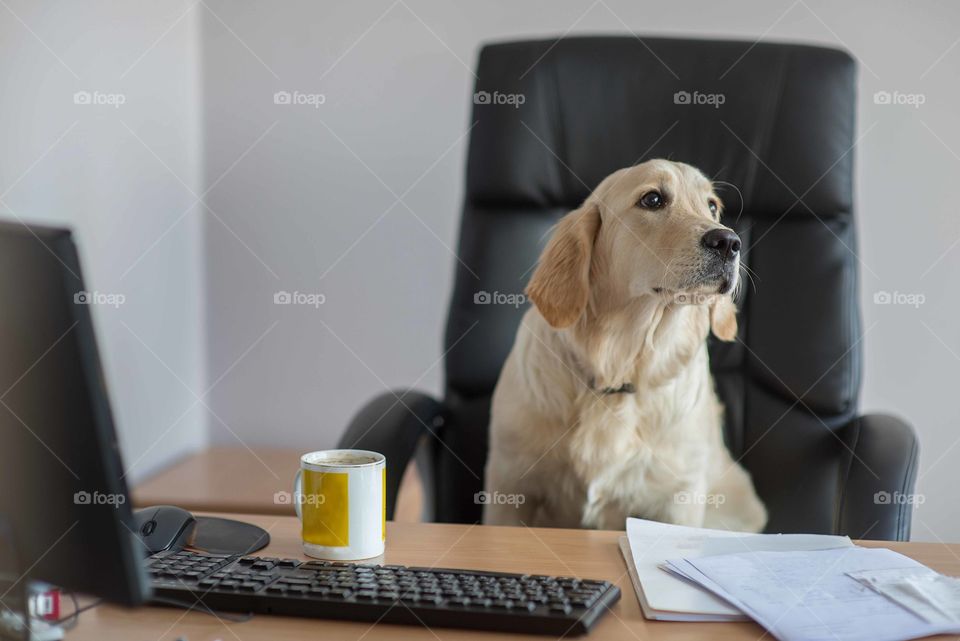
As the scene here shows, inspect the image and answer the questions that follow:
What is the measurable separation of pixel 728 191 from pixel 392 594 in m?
1.10

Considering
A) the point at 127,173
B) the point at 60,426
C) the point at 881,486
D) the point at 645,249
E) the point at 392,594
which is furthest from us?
the point at 127,173

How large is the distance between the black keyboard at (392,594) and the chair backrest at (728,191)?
74cm

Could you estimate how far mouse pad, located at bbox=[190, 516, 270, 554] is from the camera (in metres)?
0.96

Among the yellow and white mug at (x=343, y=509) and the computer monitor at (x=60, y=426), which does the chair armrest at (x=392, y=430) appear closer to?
the yellow and white mug at (x=343, y=509)

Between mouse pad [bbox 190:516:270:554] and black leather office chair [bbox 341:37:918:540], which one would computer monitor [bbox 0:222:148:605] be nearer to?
mouse pad [bbox 190:516:270:554]

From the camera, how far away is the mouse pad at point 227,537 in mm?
955

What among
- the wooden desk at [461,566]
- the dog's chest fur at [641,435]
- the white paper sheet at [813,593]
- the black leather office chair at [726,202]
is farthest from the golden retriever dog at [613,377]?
the white paper sheet at [813,593]

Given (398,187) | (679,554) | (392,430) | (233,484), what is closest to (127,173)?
(398,187)

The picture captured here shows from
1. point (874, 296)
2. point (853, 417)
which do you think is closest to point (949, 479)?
point (874, 296)

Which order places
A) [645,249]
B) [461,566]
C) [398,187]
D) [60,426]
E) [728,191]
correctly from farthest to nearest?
1. [398,187]
2. [728,191]
3. [645,249]
4. [461,566]
5. [60,426]

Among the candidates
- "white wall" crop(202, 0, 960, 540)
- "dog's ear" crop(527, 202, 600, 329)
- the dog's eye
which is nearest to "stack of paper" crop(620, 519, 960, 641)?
"dog's ear" crop(527, 202, 600, 329)

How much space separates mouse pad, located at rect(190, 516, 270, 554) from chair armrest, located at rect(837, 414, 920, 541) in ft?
2.65

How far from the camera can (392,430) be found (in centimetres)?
133

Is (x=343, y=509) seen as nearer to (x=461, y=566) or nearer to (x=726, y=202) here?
(x=461, y=566)
